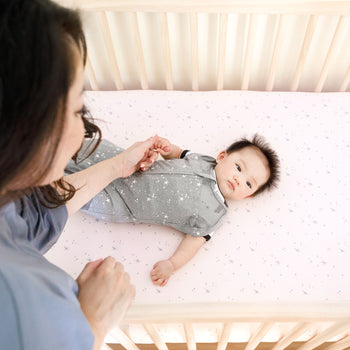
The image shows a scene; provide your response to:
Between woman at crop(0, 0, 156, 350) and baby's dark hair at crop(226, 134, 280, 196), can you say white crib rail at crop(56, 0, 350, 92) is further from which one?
woman at crop(0, 0, 156, 350)

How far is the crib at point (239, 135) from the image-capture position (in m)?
0.91

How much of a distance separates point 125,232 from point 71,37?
604 millimetres

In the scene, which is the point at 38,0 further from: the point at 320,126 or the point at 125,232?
the point at 320,126

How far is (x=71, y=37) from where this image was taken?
0.49m

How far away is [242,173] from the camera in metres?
1.00

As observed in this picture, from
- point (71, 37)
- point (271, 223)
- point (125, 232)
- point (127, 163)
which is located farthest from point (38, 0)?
point (271, 223)

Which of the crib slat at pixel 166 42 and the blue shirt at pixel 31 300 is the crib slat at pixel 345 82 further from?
the blue shirt at pixel 31 300

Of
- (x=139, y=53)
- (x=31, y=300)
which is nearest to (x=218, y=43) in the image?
(x=139, y=53)

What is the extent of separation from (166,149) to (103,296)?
50 centimetres

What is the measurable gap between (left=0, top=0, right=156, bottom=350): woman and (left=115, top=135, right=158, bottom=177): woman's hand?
0.77ft

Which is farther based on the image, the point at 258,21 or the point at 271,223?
the point at 258,21

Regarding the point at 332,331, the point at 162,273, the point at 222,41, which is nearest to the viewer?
the point at 332,331

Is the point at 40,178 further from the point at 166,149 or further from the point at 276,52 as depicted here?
the point at 276,52

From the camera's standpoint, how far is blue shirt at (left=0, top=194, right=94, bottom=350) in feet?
1.55
